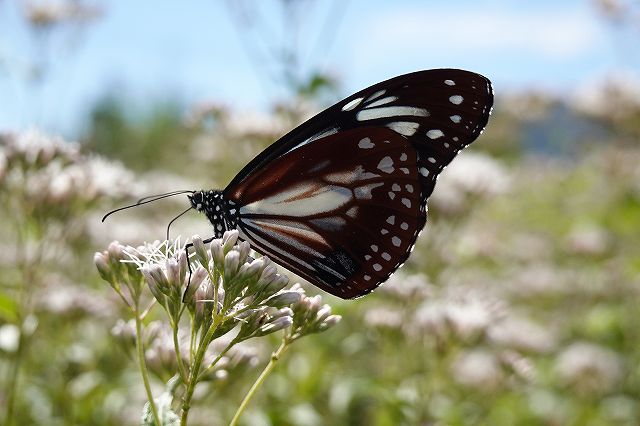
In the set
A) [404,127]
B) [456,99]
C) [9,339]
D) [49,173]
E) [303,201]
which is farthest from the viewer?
[49,173]

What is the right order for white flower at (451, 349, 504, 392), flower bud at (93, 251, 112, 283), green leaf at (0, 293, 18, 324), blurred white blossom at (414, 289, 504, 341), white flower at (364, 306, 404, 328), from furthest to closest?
white flower at (451, 349, 504, 392) < white flower at (364, 306, 404, 328) < blurred white blossom at (414, 289, 504, 341) < green leaf at (0, 293, 18, 324) < flower bud at (93, 251, 112, 283)

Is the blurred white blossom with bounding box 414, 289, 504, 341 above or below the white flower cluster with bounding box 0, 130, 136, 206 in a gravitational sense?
below

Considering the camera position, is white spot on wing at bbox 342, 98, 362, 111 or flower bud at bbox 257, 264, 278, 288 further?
white spot on wing at bbox 342, 98, 362, 111

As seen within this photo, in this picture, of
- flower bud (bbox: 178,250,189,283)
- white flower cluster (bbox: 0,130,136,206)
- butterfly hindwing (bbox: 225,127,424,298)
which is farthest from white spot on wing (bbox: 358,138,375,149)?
white flower cluster (bbox: 0,130,136,206)

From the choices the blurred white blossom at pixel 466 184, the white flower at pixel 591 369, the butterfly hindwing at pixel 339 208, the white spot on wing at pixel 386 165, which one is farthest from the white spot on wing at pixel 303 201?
the white flower at pixel 591 369

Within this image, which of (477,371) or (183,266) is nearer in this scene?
(183,266)

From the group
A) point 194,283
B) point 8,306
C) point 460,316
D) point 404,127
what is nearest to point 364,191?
point 404,127

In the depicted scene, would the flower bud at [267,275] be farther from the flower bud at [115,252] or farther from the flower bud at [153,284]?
the flower bud at [115,252]

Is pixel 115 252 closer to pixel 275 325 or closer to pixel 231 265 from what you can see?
pixel 231 265

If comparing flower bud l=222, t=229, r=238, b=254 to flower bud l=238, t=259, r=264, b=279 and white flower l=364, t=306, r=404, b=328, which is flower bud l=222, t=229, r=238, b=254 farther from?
white flower l=364, t=306, r=404, b=328
